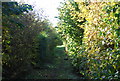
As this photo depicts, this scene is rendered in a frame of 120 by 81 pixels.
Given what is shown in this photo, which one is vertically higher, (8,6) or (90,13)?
(8,6)

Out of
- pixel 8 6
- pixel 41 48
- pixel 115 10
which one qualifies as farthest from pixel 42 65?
pixel 115 10

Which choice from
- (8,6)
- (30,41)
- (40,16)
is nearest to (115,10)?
(8,6)

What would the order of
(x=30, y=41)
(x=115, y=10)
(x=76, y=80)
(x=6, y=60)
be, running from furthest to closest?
(x=30, y=41) < (x=76, y=80) < (x=6, y=60) < (x=115, y=10)

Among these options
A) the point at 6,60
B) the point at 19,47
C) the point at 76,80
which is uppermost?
the point at 19,47

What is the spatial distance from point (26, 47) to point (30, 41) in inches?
25.6

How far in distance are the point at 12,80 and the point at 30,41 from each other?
7.76ft

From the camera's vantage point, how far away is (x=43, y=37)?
957 cm

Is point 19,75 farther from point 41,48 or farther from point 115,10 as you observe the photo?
point 115,10

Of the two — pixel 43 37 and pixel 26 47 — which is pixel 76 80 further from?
pixel 43 37

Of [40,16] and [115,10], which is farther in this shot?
[40,16]

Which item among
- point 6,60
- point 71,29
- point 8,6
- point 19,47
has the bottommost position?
point 6,60

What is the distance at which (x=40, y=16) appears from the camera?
1009cm

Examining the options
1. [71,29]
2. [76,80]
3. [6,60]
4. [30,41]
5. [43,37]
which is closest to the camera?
[6,60]

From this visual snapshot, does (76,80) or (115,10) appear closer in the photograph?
(115,10)
